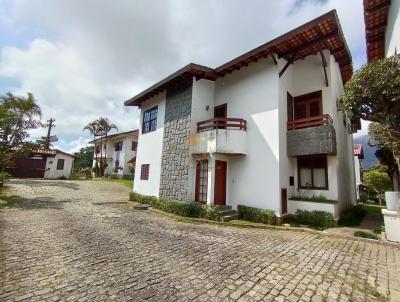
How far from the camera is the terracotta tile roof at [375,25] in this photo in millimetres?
10117

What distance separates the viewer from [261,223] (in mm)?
10523

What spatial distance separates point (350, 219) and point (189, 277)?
32.2 ft

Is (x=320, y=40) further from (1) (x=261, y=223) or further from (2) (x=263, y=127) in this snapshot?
(1) (x=261, y=223)

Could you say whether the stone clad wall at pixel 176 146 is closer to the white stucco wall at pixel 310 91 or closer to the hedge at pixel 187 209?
the hedge at pixel 187 209

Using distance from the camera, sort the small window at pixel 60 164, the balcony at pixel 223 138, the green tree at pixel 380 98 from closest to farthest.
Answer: the green tree at pixel 380 98, the balcony at pixel 223 138, the small window at pixel 60 164

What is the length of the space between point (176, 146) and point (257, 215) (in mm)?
6089

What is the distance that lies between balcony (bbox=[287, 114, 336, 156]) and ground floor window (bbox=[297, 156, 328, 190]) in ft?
4.65

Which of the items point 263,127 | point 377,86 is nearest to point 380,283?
point 377,86

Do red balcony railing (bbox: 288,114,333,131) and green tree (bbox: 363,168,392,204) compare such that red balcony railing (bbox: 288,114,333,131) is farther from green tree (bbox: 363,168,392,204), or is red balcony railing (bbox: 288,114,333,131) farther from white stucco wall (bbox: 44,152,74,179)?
white stucco wall (bbox: 44,152,74,179)

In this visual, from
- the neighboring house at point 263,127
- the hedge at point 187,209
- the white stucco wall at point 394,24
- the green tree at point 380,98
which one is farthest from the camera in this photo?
the hedge at point 187,209

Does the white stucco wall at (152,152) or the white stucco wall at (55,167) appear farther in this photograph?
the white stucco wall at (55,167)

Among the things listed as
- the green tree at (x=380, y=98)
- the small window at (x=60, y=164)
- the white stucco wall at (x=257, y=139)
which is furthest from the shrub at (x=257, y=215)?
the small window at (x=60, y=164)

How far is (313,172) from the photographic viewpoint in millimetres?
12125

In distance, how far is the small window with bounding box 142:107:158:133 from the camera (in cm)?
1659
